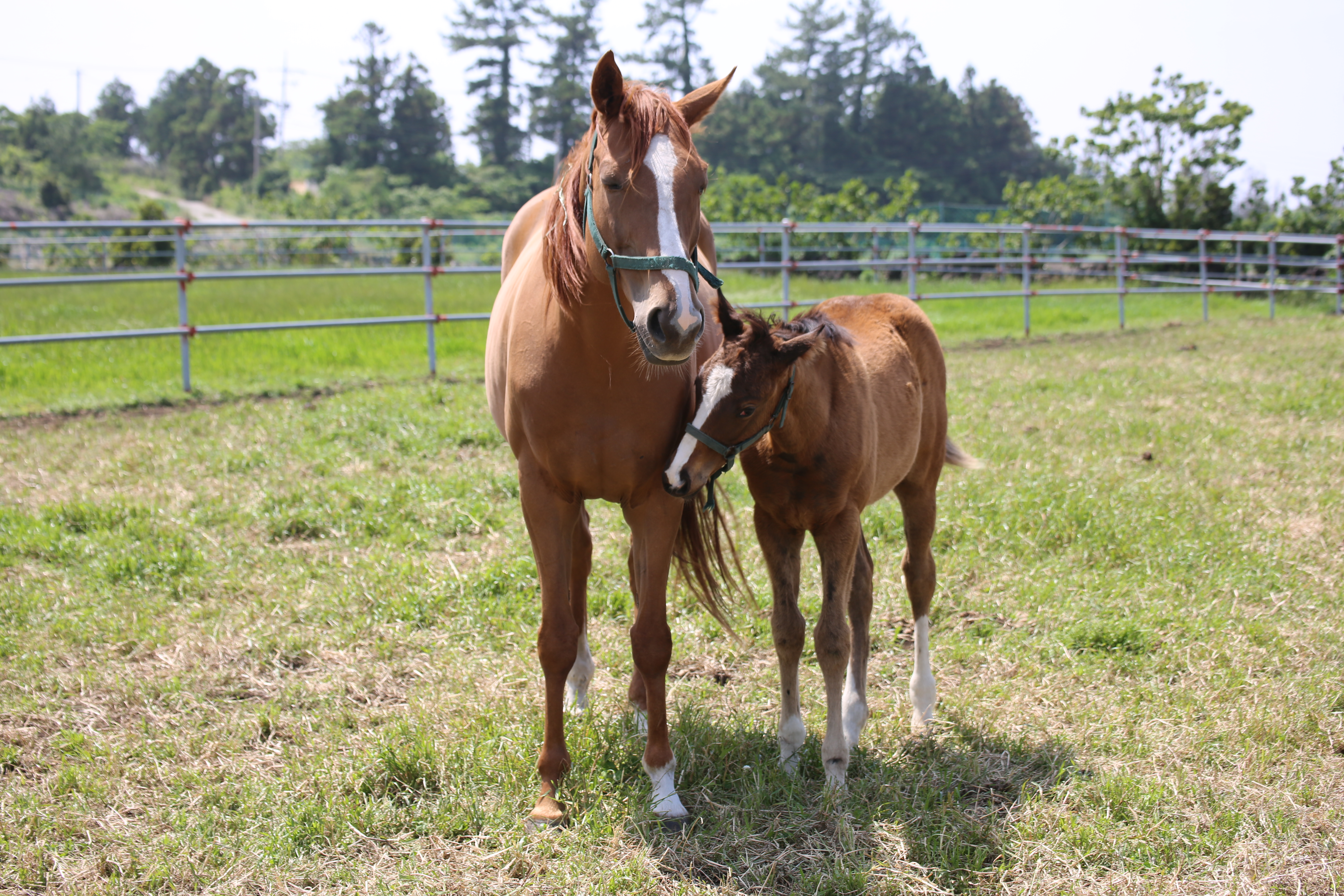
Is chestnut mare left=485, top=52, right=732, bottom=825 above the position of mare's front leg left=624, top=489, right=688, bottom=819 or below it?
above

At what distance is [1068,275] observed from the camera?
1820 centimetres

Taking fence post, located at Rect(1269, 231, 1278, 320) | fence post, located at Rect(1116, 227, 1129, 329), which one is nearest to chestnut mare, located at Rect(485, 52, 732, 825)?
fence post, located at Rect(1116, 227, 1129, 329)

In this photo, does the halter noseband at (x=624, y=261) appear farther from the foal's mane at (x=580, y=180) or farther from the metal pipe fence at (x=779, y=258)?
the metal pipe fence at (x=779, y=258)

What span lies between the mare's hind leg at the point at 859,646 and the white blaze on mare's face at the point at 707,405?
2.64ft

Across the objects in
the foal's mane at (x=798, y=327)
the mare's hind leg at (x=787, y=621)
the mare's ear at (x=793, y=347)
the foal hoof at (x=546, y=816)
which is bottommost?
the foal hoof at (x=546, y=816)

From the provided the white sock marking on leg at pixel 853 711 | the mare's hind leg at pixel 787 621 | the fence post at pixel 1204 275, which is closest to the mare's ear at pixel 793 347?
the mare's hind leg at pixel 787 621

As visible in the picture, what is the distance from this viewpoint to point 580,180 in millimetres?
2459

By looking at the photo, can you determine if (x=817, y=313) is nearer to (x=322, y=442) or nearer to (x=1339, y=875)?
(x=1339, y=875)

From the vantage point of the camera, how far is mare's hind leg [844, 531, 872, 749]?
9.84 feet

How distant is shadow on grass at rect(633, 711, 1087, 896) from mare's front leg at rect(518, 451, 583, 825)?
0.35 meters

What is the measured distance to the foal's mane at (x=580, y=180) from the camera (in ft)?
7.18

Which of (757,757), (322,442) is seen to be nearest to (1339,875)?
(757,757)

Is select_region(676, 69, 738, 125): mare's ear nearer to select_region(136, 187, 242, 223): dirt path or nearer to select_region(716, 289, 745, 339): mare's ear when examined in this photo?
select_region(716, 289, 745, 339): mare's ear

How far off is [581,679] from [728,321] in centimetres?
151
